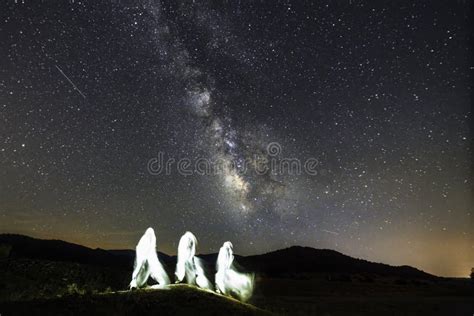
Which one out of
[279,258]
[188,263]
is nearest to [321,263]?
[279,258]

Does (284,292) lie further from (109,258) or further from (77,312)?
(109,258)

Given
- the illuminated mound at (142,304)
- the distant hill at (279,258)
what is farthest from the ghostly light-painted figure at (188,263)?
the distant hill at (279,258)

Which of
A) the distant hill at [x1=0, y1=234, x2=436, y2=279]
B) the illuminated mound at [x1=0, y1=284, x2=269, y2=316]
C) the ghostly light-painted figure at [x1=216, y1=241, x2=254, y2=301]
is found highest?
the distant hill at [x1=0, y1=234, x2=436, y2=279]

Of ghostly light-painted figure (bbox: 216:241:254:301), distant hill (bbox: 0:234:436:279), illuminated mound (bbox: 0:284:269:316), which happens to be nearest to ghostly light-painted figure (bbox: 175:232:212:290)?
ghostly light-painted figure (bbox: 216:241:254:301)

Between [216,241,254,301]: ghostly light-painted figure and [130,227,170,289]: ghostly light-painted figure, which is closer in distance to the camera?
[130,227,170,289]: ghostly light-painted figure

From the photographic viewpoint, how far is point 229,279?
21812 mm

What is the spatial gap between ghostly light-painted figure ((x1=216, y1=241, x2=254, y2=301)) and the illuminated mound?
1578 mm

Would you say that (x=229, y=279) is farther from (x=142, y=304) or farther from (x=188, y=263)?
(x=142, y=304)

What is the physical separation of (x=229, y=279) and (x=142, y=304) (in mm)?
5533

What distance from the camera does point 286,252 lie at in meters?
123

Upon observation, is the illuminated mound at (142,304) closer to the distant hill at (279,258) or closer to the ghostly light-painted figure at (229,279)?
the ghostly light-painted figure at (229,279)

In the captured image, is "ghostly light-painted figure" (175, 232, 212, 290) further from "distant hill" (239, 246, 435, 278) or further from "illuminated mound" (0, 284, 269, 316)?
"distant hill" (239, 246, 435, 278)

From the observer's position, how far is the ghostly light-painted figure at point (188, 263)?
21266 millimetres

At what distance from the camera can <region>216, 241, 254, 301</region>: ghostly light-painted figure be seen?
A: 70.8 feet
